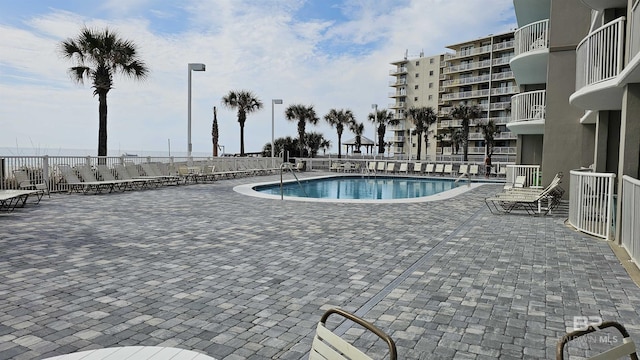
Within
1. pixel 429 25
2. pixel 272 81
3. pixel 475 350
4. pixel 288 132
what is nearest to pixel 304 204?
pixel 475 350

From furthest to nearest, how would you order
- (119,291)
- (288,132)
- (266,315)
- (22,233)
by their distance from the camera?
(288,132)
(22,233)
(119,291)
(266,315)

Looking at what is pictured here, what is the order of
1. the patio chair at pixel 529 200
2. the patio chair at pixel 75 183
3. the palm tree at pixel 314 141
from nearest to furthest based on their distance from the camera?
the patio chair at pixel 529 200
the patio chair at pixel 75 183
the palm tree at pixel 314 141

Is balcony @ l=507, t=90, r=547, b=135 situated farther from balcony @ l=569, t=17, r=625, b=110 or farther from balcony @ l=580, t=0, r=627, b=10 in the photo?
balcony @ l=569, t=17, r=625, b=110

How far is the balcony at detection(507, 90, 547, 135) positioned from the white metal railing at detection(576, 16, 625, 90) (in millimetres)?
6240

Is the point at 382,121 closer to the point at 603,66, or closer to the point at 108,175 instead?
the point at 108,175

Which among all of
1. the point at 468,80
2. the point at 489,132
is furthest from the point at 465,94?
the point at 489,132

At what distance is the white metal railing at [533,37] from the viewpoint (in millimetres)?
15531

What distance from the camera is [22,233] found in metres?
7.33

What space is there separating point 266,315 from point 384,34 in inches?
1082

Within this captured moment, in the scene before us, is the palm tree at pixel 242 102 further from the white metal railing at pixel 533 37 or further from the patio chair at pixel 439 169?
the white metal railing at pixel 533 37

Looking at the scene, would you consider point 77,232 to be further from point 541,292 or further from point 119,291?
point 541,292

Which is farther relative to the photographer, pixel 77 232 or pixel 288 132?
pixel 288 132

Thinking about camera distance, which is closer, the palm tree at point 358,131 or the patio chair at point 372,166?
the patio chair at point 372,166

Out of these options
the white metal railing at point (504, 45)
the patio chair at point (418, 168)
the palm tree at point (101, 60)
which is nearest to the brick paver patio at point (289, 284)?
the palm tree at point (101, 60)
